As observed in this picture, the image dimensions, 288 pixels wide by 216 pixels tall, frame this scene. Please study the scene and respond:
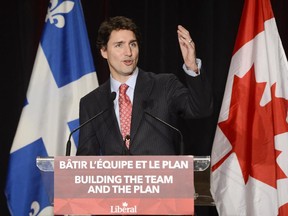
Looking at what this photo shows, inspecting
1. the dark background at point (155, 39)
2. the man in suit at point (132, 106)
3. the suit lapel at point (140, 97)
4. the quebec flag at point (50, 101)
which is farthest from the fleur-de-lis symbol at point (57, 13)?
the suit lapel at point (140, 97)

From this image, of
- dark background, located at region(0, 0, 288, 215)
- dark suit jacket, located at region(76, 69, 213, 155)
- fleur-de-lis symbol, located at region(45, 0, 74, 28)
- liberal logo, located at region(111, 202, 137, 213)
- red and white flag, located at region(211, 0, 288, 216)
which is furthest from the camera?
dark background, located at region(0, 0, 288, 215)

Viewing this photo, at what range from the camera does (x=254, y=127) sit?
118 inches

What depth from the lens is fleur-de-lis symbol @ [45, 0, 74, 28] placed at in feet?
11.0

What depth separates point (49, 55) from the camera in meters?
3.32

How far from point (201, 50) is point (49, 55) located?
1010 mm

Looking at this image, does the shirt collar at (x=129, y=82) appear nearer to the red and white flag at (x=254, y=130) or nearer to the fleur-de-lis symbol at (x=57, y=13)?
the red and white flag at (x=254, y=130)

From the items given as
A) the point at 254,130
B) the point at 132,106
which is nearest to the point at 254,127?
the point at 254,130

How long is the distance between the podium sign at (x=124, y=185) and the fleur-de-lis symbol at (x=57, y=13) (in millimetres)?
1919

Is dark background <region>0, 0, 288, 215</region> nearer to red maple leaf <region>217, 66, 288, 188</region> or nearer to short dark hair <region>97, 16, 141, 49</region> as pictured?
red maple leaf <region>217, 66, 288, 188</region>

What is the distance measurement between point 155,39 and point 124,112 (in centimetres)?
151

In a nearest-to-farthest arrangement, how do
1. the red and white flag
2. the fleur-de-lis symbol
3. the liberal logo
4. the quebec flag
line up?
the liberal logo < the red and white flag < the quebec flag < the fleur-de-lis symbol

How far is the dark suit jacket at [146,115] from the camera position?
6.81ft

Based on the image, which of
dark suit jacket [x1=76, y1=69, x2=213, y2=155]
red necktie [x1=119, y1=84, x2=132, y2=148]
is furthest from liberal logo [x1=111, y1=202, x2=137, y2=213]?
red necktie [x1=119, y1=84, x2=132, y2=148]

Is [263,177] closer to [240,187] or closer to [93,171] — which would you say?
[240,187]
